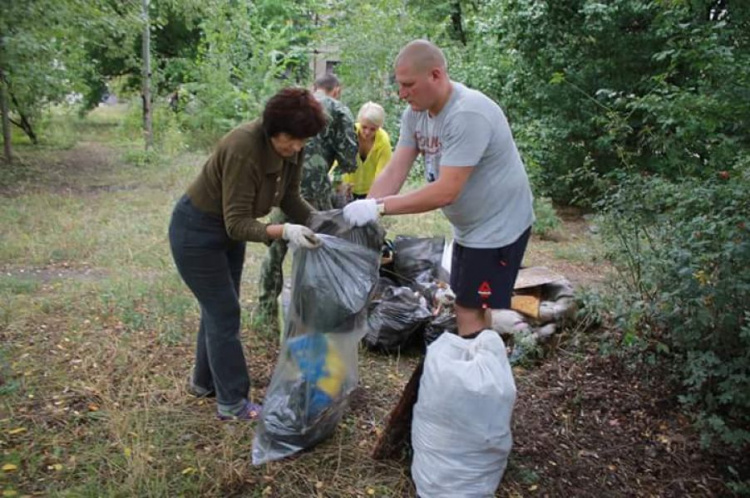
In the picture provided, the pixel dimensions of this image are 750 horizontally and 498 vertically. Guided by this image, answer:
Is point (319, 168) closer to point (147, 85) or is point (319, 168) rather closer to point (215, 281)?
point (215, 281)

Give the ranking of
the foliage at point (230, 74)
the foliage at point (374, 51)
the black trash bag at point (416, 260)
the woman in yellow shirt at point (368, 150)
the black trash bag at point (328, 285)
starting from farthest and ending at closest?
A: the foliage at point (230, 74) → the foliage at point (374, 51) → the woman in yellow shirt at point (368, 150) → the black trash bag at point (416, 260) → the black trash bag at point (328, 285)

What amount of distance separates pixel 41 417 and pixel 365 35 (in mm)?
9363

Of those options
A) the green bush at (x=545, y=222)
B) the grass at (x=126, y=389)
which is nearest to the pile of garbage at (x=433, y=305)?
the grass at (x=126, y=389)

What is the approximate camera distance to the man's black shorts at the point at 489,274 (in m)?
2.44

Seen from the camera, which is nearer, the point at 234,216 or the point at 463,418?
the point at 463,418

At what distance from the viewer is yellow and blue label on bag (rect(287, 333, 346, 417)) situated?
2357 mm

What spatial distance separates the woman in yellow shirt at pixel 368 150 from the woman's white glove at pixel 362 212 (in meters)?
1.92

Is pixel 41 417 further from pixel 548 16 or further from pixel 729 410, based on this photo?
pixel 548 16

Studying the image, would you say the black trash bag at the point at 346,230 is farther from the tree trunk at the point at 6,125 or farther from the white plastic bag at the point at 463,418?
the tree trunk at the point at 6,125

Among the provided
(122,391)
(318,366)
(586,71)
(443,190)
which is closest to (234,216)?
(318,366)

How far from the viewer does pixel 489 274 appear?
2.46 metres

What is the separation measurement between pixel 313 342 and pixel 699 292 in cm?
162

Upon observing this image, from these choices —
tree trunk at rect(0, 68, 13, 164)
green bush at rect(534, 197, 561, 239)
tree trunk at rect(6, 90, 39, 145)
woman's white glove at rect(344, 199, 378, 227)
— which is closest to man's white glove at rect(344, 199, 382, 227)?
woman's white glove at rect(344, 199, 378, 227)

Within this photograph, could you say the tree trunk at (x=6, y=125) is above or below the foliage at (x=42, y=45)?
below
